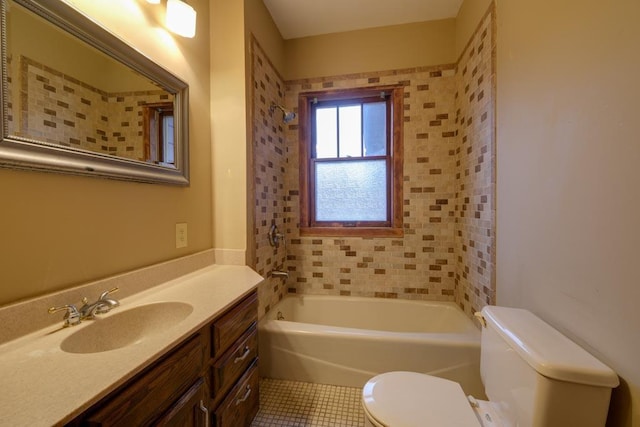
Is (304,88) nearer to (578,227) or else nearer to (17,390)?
(578,227)

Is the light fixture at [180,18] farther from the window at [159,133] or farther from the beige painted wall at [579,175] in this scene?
the beige painted wall at [579,175]

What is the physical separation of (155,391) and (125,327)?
365 millimetres

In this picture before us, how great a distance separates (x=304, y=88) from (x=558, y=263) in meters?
2.22

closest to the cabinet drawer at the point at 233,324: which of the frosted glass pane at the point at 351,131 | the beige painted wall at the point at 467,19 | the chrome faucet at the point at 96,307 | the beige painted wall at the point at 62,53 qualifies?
the chrome faucet at the point at 96,307

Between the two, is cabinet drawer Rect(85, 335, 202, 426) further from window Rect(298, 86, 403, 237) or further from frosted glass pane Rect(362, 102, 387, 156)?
frosted glass pane Rect(362, 102, 387, 156)

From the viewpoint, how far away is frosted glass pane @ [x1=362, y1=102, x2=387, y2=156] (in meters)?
2.30

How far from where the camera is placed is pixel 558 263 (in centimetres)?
93

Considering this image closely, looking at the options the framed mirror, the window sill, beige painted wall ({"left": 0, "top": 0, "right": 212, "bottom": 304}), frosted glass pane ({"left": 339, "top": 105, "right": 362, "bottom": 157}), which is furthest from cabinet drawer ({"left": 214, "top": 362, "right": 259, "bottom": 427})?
frosted glass pane ({"left": 339, "top": 105, "right": 362, "bottom": 157})

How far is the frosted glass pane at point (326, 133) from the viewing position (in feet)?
7.83

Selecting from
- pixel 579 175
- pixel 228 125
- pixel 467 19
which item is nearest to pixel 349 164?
pixel 228 125

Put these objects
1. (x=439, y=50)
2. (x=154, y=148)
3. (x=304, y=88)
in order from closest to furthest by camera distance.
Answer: (x=154, y=148)
(x=439, y=50)
(x=304, y=88)

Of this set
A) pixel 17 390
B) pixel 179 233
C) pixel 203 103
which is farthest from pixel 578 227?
pixel 203 103

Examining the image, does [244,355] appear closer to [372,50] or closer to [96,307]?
[96,307]

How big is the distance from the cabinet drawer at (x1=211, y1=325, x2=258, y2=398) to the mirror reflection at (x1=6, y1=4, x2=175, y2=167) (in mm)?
939
